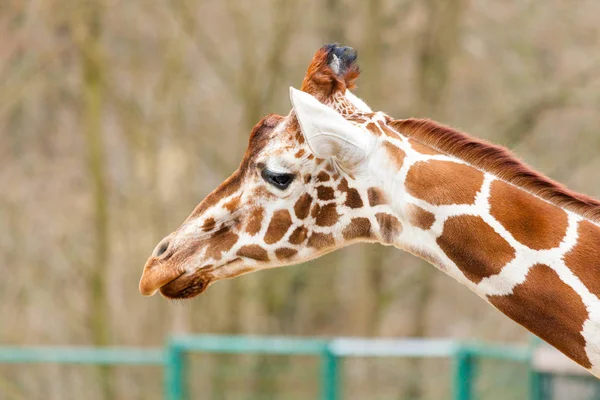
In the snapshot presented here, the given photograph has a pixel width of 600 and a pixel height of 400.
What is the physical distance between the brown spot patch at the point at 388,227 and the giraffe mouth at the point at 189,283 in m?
0.60

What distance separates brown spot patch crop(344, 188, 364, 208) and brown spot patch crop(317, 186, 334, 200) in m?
0.06

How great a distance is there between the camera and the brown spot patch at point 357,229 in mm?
4101

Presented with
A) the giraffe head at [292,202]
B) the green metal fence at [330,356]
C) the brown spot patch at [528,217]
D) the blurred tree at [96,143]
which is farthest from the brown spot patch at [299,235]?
the blurred tree at [96,143]

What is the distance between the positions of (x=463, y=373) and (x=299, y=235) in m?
4.42

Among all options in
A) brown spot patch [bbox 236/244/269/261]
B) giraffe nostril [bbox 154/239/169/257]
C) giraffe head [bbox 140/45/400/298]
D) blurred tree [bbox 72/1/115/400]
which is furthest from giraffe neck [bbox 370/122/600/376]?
blurred tree [bbox 72/1/115/400]

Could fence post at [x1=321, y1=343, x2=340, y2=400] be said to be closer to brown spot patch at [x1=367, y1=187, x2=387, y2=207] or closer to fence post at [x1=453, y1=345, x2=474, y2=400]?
fence post at [x1=453, y1=345, x2=474, y2=400]

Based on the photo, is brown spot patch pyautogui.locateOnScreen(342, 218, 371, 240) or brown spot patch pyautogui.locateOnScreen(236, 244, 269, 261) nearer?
brown spot patch pyautogui.locateOnScreen(342, 218, 371, 240)

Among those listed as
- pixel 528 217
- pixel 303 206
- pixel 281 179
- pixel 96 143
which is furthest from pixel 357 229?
pixel 96 143

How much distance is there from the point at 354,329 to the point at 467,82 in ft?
13.1

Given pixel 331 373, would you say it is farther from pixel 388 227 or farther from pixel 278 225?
pixel 388 227

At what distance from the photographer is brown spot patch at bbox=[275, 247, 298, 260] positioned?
13.9 feet

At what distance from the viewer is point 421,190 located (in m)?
3.95

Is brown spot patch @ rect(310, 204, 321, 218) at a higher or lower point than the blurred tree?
lower

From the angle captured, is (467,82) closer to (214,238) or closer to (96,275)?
(96,275)
